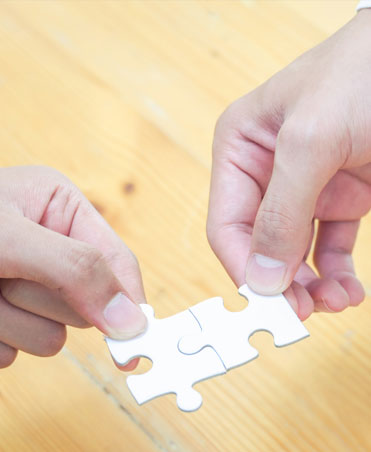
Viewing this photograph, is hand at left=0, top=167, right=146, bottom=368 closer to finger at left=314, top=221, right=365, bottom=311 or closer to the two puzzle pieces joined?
the two puzzle pieces joined

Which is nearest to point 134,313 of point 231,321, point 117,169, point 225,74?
point 231,321

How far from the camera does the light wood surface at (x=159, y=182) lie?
90 centimetres

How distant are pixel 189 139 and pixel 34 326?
1.94ft

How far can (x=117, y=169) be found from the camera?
123cm

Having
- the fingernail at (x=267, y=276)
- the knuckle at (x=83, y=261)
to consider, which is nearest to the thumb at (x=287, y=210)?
the fingernail at (x=267, y=276)

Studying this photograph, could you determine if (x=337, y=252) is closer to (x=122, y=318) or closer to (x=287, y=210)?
(x=287, y=210)

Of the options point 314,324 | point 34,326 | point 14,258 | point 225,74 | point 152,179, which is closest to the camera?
point 14,258

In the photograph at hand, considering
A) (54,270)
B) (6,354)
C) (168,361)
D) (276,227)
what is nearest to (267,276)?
(276,227)

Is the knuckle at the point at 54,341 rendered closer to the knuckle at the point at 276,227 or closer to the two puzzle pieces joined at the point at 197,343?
the two puzzle pieces joined at the point at 197,343

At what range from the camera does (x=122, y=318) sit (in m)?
0.74

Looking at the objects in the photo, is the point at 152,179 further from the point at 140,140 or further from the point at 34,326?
the point at 34,326

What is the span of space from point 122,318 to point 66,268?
0.10 m

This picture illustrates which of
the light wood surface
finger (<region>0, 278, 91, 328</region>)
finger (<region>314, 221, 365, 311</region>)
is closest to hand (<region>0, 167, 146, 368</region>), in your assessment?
finger (<region>0, 278, 91, 328</region>)

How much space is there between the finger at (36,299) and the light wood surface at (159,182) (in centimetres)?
18
